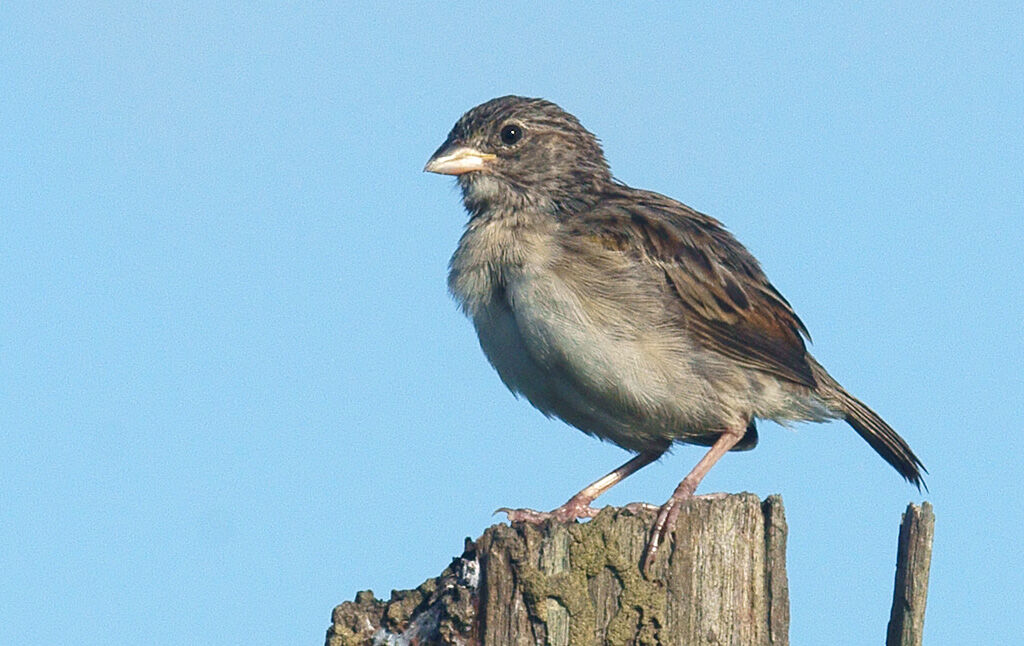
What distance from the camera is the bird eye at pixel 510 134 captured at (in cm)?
783

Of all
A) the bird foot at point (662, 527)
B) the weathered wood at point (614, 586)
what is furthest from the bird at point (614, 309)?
the weathered wood at point (614, 586)

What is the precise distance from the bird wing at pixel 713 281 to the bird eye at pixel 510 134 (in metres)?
0.66

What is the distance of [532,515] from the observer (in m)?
6.46

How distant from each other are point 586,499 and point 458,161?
200 centimetres

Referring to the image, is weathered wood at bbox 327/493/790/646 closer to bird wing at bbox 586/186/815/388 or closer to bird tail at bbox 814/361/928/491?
bird wing at bbox 586/186/815/388

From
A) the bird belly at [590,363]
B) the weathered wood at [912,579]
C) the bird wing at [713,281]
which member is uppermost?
the bird wing at [713,281]

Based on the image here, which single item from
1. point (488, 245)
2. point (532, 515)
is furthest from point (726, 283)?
point (532, 515)

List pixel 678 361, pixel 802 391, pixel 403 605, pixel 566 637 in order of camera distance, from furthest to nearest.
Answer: pixel 802 391, pixel 678 361, pixel 403 605, pixel 566 637

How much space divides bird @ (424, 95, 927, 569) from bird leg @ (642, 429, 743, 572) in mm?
15

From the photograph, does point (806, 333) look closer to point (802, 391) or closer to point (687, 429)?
point (802, 391)

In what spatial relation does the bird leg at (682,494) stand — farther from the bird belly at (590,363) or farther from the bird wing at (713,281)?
the bird wing at (713,281)

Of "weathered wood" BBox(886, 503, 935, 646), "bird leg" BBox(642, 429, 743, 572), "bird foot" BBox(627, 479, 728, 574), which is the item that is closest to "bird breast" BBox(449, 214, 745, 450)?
"bird leg" BBox(642, 429, 743, 572)

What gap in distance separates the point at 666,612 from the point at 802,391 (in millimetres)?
3183

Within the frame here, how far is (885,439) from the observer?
7809 mm
